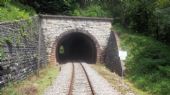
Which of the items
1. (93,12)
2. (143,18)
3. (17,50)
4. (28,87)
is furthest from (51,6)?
(28,87)

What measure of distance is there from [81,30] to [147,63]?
482 inches

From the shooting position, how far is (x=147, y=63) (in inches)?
950

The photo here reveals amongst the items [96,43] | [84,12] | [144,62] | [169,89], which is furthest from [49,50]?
[169,89]

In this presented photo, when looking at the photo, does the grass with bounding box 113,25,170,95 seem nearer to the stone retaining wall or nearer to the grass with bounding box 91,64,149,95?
the grass with bounding box 91,64,149,95

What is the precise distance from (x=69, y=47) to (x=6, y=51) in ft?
119

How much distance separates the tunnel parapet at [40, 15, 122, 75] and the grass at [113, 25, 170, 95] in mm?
1959

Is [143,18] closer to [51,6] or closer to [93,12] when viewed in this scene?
[93,12]

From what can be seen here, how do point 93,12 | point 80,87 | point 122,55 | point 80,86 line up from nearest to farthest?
point 80,87 < point 80,86 < point 122,55 < point 93,12

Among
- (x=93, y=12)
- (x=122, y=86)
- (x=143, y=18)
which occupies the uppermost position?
(x=93, y=12)

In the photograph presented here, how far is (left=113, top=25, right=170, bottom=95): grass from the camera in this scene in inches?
795

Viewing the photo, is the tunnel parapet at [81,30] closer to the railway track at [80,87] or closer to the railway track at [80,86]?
the railway track at [80,86]

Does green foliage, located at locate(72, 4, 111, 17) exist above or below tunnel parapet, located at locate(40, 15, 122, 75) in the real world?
above

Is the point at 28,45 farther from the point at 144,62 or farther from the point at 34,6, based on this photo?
the point at 34,6

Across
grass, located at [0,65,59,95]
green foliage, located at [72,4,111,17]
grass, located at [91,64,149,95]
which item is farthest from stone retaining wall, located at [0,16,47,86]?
green foliage, located at [72,4,111,17]
